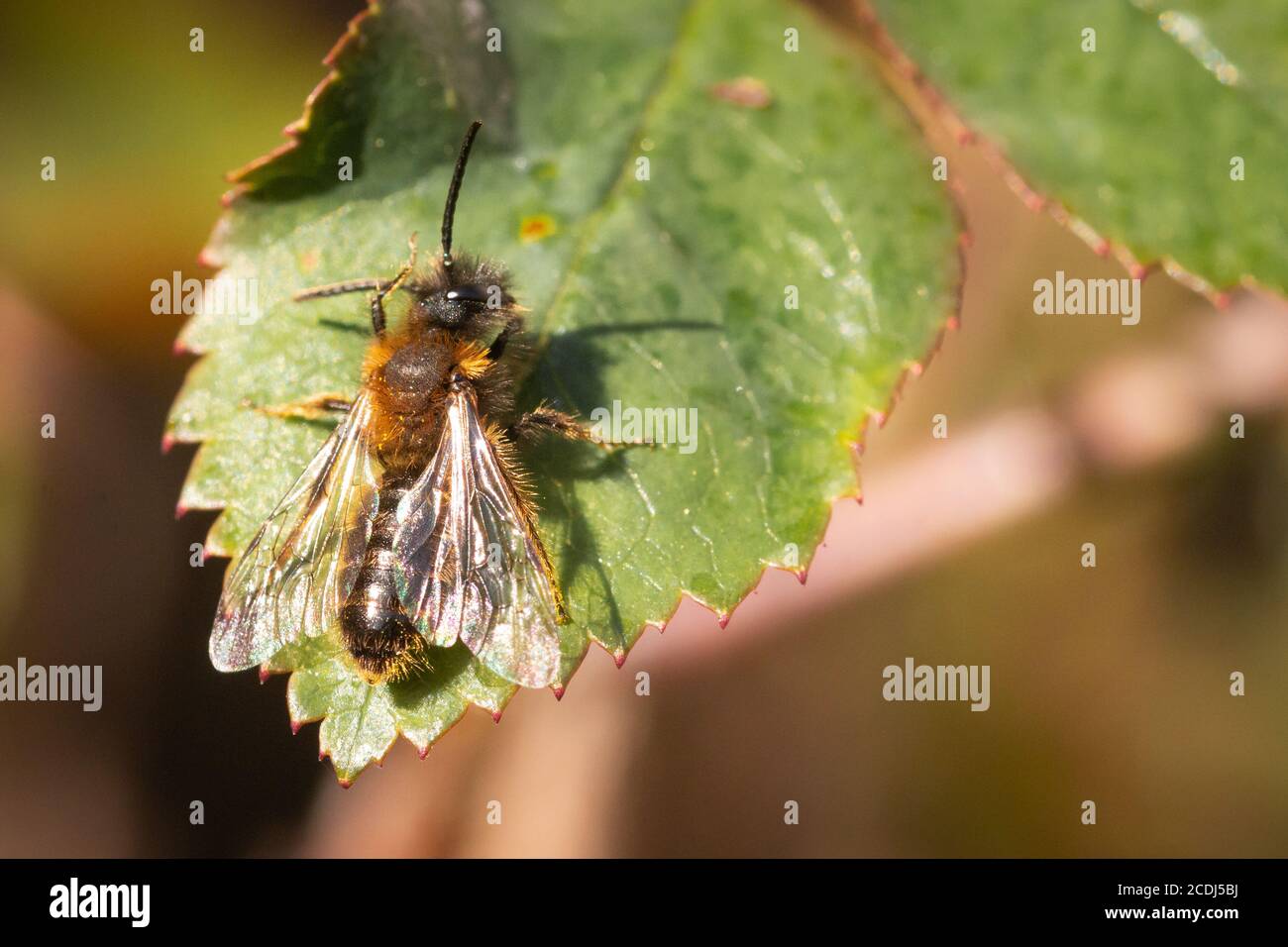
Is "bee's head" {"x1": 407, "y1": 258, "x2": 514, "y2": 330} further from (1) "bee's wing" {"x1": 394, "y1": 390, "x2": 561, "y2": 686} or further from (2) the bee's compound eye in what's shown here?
(1) "bee's wing" {"x1": 394, "y1": 390, "x2": 561, "y2": 686}

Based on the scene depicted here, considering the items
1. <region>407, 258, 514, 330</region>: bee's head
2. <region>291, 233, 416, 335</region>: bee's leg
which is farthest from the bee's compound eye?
<region>291, 233, 416, 335</region>: bee's leg

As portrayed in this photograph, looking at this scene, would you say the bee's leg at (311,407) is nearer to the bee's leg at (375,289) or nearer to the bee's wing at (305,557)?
the bee's wing at (305,557)

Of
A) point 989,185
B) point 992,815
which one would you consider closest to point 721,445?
point 992,815

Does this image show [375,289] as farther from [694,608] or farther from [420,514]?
[694,608]

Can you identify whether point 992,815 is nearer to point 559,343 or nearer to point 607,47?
point 559,343

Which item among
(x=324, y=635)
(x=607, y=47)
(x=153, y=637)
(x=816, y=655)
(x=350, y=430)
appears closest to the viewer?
(x=324, y=635)

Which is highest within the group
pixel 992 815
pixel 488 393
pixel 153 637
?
pixel 488 393

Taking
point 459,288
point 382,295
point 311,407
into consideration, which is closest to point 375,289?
point 382,295

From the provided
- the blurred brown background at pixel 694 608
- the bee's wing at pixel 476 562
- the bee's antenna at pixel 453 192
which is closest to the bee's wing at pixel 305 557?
the bee's wing at pixel 476 562
